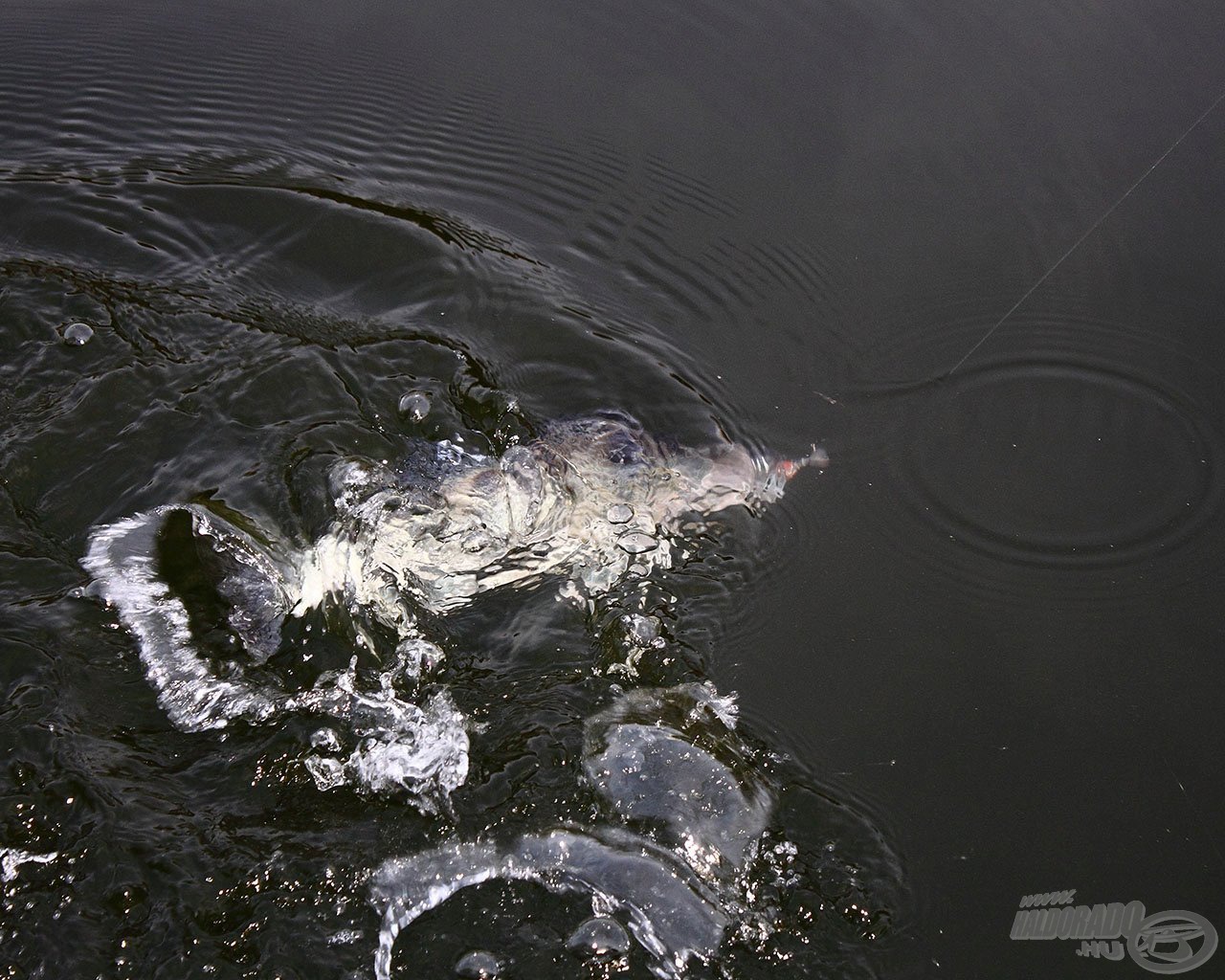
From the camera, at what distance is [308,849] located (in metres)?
2.45

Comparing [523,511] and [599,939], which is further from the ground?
[523,511]

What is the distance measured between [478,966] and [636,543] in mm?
1441

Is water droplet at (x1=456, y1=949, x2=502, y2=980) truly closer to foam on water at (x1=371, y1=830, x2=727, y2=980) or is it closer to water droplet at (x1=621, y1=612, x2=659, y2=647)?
foam on water at (x1=371, y1=830, x2=727, y2=980)

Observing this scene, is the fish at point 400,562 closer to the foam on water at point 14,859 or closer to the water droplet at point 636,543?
the water droplet at point 636,543

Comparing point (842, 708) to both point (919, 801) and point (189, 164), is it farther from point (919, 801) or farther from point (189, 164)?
point (189, 164)

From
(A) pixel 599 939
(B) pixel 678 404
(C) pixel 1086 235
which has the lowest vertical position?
(A) pixel 599 939

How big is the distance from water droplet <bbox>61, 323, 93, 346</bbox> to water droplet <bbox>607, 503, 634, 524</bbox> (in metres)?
2.19

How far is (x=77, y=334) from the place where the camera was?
3.88m

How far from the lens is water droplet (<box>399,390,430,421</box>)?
375 centimetres

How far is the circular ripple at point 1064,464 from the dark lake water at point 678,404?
0.6 inches

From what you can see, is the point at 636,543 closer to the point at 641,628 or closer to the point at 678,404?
the point at 641,628

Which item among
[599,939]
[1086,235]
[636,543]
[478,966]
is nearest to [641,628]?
[636,543]

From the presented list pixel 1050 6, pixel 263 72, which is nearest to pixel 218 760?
pixel 263 72

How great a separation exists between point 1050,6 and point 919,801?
4.74 metres
